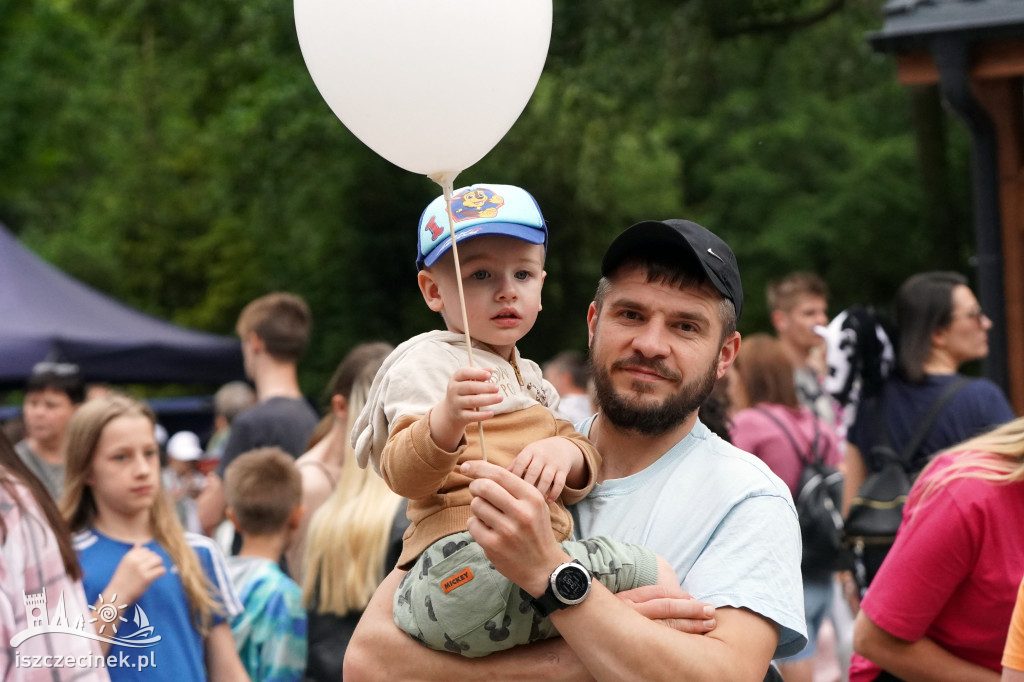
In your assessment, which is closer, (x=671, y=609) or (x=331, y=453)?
(x=671, y=609)

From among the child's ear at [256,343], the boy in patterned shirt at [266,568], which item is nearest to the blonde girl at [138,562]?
the boy in patterned shirt at [266,568]

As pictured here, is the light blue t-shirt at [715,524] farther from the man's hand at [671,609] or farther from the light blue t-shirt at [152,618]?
the light blue t-shirt at [152,618]

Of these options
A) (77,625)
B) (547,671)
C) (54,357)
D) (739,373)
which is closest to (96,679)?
(77,625)

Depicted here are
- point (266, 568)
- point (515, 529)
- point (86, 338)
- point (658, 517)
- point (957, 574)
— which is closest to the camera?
point (515, 529)

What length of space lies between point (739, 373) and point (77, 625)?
4370 millimetres

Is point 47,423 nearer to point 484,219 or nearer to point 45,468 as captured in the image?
point 45,468

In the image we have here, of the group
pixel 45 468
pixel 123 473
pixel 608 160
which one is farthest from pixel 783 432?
pixel 608 160

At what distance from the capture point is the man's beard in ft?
8.59

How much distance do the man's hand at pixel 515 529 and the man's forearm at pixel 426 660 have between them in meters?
0.25

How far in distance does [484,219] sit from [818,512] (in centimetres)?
390

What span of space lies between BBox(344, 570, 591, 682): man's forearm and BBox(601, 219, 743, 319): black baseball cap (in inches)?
33.2

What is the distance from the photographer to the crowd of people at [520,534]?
2391 mm

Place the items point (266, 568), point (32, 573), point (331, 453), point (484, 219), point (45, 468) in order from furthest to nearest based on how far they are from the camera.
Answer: point (45, 468), point (331, 453), point (266, 568), point (32, 573), point (484, 219)

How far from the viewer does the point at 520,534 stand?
2.30 m
